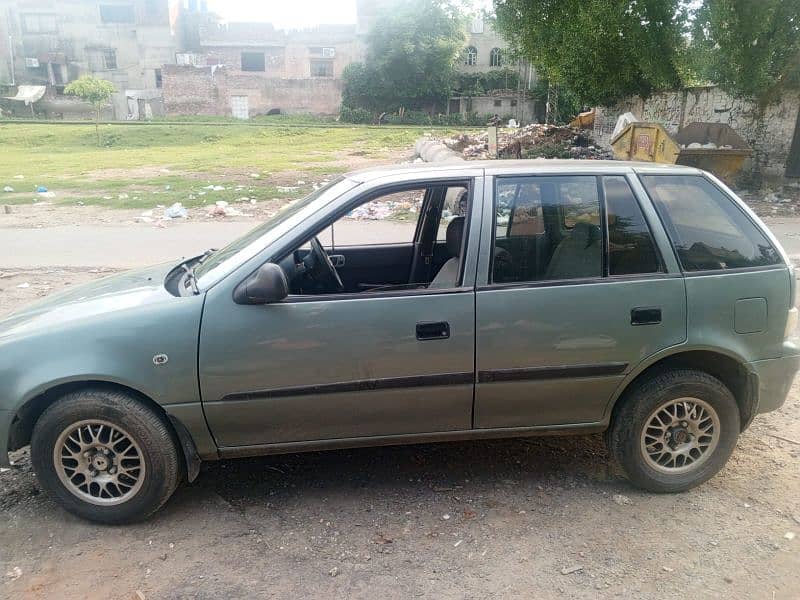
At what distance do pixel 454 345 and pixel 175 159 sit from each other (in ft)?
76.3

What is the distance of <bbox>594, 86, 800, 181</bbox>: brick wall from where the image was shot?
1479 cm

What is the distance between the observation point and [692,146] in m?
14.0

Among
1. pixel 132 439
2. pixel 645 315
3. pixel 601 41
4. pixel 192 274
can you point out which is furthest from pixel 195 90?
pixel 645 315

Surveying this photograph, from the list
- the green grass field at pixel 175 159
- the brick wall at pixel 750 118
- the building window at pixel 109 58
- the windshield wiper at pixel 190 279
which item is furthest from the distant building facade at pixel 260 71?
the windshield wiper at pixel 190 279

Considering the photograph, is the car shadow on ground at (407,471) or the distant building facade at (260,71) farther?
the distant building facade at (260,71)

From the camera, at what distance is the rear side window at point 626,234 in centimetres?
337

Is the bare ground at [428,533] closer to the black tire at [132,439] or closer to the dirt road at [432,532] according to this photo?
the dirt road at [432,532]

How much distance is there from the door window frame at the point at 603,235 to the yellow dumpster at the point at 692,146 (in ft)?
33.5

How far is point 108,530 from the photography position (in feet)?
10.7

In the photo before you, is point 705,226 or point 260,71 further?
point 260,71

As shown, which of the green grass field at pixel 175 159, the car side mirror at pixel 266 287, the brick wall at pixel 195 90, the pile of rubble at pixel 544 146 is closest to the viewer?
the car side mirror at pixel 266 287

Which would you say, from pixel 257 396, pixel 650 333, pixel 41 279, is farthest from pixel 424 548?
Answer: pixel 41 279

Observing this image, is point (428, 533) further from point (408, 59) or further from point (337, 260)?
point (408, 59)

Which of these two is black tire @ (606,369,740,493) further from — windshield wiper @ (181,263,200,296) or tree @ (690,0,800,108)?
tree @ (690,0,800,108)
